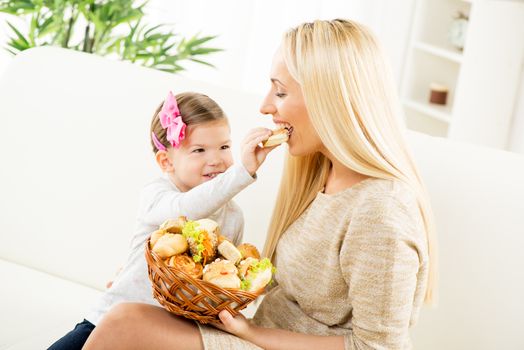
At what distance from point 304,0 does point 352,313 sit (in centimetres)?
370

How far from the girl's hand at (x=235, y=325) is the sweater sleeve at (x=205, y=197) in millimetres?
299

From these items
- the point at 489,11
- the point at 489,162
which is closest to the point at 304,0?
the point at 489,11

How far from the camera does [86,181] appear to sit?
267 cm

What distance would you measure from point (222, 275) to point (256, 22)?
3882 millimetres

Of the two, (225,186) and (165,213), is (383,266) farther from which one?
(165,213)

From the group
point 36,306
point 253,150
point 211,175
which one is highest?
point 253,150

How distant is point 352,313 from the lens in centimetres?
190

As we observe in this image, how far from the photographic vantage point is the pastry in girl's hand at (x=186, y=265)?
1.71 meters

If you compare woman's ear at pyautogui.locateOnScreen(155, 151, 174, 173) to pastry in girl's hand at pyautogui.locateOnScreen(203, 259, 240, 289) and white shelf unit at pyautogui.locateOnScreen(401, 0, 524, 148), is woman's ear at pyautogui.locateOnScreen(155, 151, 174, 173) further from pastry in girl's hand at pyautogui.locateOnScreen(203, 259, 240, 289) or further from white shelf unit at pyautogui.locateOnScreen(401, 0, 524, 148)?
white shelf unit at pyautogui.locateOnScreen(401, 0, 524, 148)

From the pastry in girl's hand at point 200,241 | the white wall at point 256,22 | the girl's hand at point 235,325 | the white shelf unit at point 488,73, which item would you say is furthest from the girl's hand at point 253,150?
the white wall at point 256,22

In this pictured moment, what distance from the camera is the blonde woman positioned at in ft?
5.89

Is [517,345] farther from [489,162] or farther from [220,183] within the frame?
[220,183]

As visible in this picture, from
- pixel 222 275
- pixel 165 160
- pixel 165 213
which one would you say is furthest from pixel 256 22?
pixel 222 275

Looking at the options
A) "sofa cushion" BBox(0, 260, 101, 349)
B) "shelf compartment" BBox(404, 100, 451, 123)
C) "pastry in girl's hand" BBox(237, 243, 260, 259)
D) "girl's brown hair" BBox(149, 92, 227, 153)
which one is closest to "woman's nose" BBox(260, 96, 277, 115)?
"girl's brown hair" BBox(149, 92, 227, 153)
